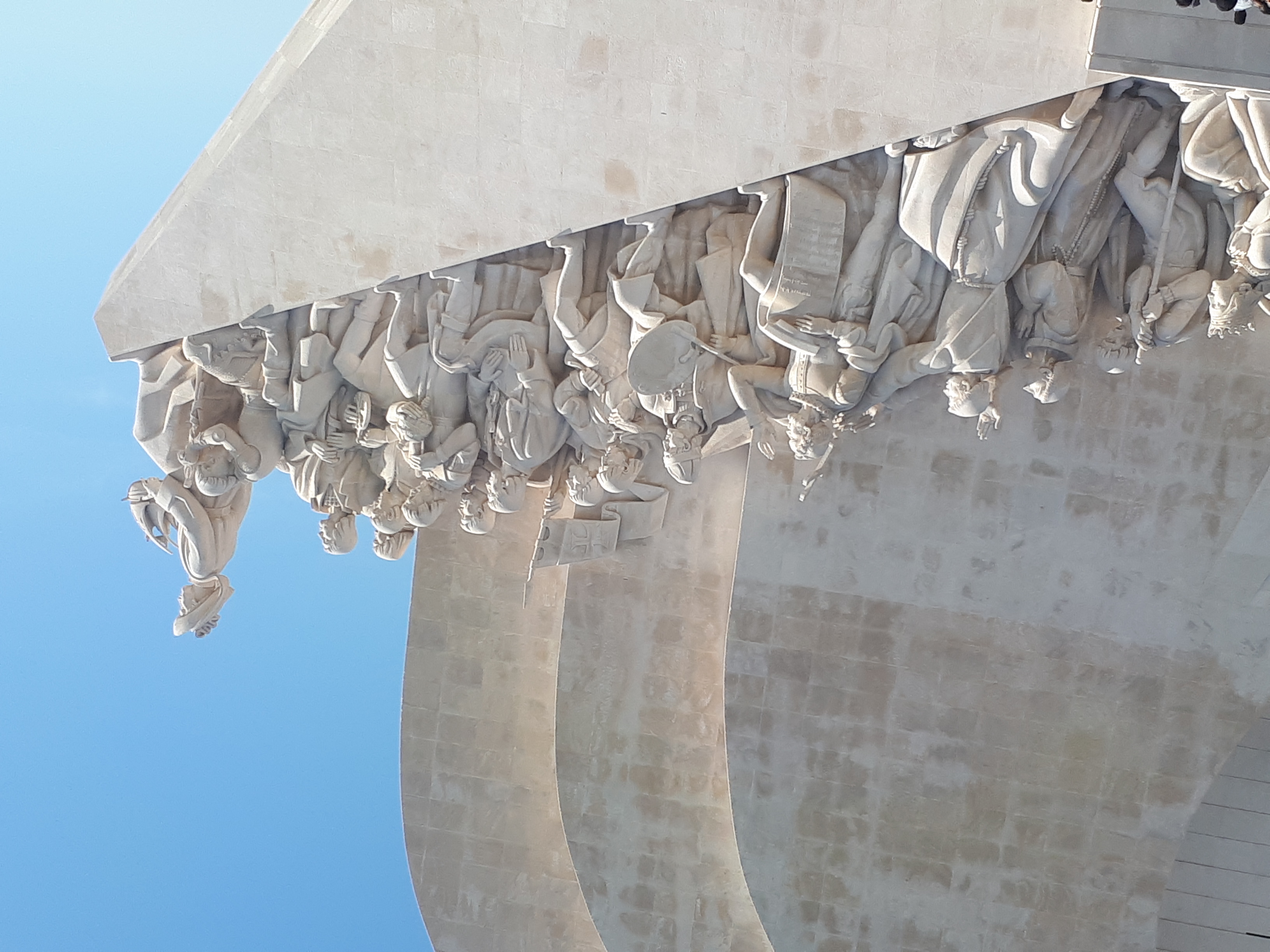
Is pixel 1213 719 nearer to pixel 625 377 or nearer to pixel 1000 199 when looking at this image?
pixel 1000 199

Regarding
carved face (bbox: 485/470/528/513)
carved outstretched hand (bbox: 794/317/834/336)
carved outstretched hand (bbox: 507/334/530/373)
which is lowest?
carved face (bbox: 485/470/528/513)

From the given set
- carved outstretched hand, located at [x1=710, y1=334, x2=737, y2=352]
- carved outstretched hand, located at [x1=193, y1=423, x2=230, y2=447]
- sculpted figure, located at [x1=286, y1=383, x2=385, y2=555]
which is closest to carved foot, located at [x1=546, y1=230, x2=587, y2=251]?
carved outstretched hand, located at [x1=710, y1=334, x2=737, y2=352]

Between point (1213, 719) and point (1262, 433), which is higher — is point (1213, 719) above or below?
below

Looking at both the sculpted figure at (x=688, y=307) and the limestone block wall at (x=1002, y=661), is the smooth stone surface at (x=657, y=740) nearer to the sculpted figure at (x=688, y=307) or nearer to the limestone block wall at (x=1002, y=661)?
the limestone block wall at (x=1002, y=661)

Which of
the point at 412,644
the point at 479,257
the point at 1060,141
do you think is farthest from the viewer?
the point at 412,644

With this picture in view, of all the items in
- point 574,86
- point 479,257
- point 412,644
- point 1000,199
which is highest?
point 574,86

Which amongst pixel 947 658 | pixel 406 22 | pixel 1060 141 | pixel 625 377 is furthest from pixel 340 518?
pixel 1060 141

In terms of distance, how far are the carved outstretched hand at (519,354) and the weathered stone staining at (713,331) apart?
0.9 inches

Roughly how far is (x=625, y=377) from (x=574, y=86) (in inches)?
111

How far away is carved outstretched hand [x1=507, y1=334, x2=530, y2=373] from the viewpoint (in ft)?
38.0

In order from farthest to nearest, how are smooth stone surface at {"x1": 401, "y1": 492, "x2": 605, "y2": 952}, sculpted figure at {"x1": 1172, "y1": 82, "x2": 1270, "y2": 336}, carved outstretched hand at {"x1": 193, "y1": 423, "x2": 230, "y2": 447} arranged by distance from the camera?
smooth stone surface at {"x1": 401, "y1": 492, "x2": 605, "y2": 952}, carved outstretched hand at {"x1": 193, "y1": 423, "x2": 230, "y2": 447}, sculpted figure at {"x1": 1172, "y1": 82, "x2": 1270, "y2": 336}

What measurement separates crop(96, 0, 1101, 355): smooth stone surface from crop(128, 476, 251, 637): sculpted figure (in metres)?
1.94

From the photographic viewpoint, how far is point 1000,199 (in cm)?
988

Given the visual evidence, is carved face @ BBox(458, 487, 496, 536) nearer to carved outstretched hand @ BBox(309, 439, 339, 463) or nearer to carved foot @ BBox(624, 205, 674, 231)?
carved outstretched hand @ BBox(309, 439, 339, 463)
